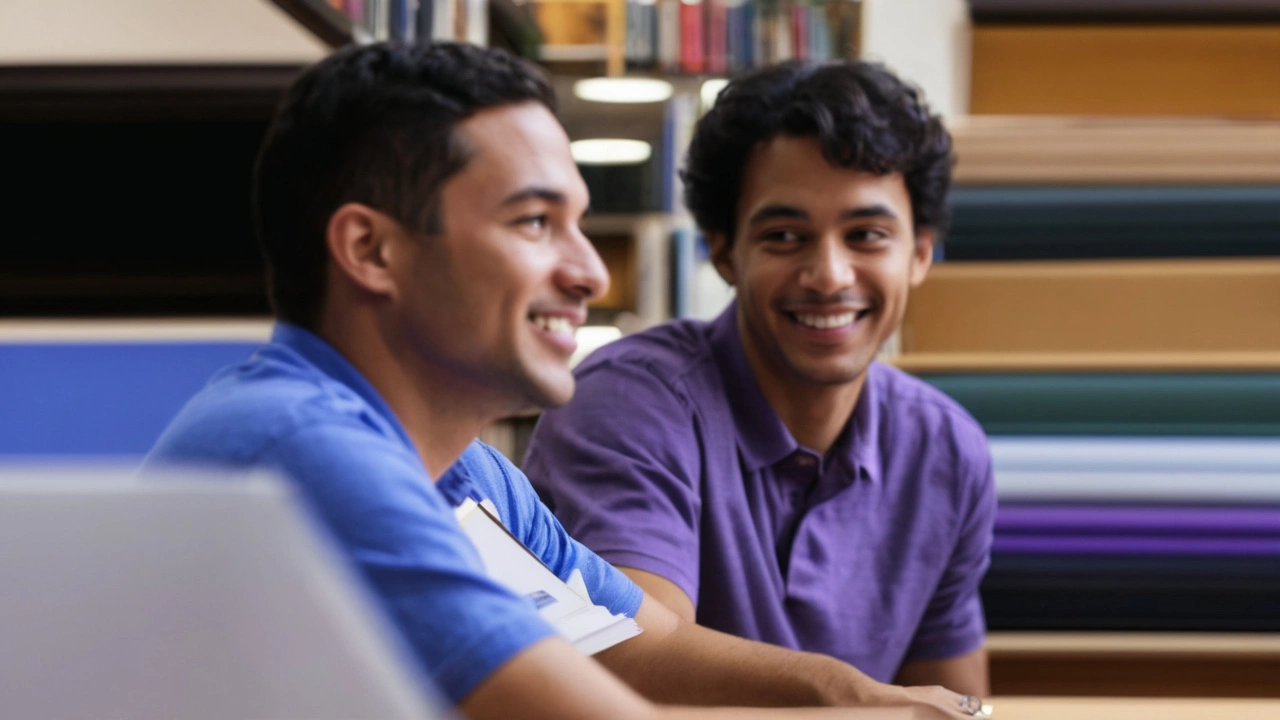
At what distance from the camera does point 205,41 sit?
1.95 metres

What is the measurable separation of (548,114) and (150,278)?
129 centimetres

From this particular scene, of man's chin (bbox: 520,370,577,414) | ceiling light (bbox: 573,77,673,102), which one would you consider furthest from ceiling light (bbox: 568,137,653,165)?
man's chin (bbox: 520,370,577,414)

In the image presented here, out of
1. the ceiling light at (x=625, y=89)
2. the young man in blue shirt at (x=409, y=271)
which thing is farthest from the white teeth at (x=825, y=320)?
the ceiling light at (x=625, y=89)

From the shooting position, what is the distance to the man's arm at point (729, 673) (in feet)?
3.12

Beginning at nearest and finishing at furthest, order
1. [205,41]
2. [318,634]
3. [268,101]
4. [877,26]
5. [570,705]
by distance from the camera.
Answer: [318,634] < [570,705] < [268,101] < [205,41] < [877,26]

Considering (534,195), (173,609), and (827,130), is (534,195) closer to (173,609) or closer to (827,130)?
(173,609)

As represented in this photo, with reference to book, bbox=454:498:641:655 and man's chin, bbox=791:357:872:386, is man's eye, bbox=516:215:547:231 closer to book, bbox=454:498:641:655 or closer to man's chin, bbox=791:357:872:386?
book, bbox=454:498:641:655

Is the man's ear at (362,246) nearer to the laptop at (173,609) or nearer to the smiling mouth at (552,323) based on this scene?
the smiling mouth at (552,323)

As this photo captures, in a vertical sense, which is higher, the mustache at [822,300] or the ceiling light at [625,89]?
the ceiling light at [625,89]

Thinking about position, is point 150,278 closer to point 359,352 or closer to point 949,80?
point 359,352

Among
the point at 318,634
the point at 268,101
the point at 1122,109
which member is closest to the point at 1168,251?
the point at 1122,109

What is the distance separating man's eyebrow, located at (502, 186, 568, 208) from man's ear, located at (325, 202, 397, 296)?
67 mm

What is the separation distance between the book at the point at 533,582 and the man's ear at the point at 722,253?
88 centimetres

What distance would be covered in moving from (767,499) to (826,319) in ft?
0.71
